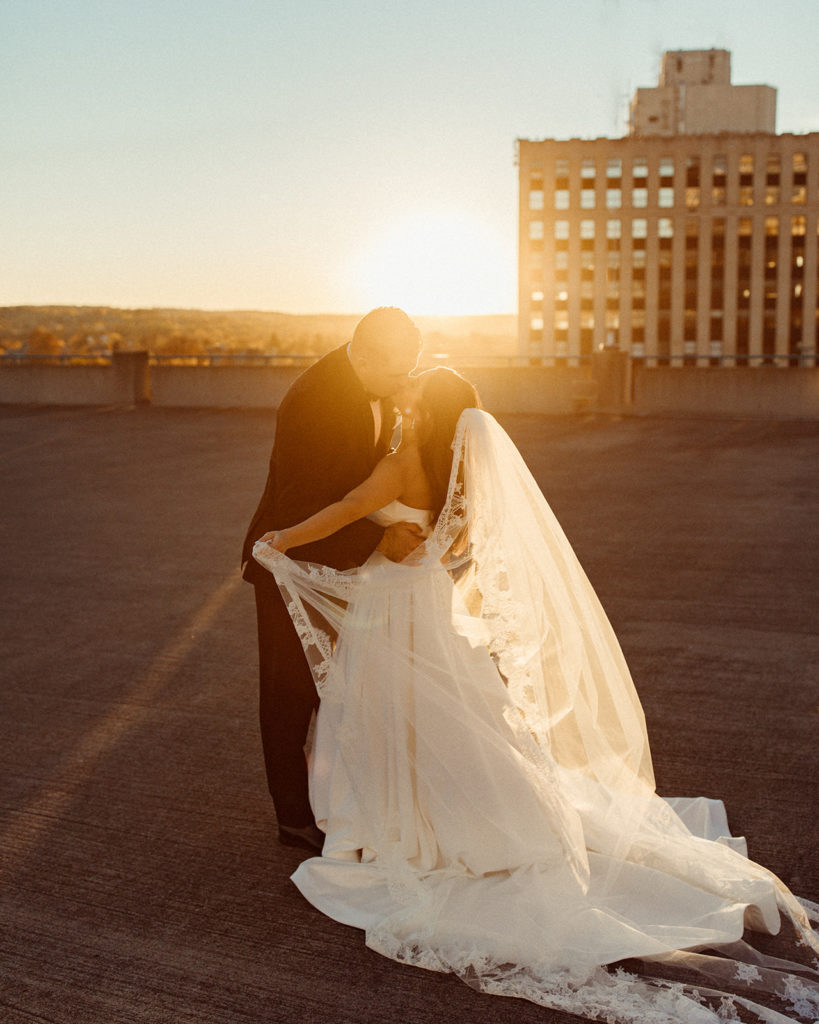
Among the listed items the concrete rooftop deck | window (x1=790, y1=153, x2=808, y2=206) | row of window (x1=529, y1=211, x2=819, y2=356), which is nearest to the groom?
the concrete rooftop deck

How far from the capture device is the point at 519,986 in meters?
2.96

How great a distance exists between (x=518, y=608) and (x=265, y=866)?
4.52 ft

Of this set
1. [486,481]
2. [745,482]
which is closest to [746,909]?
[486,481]

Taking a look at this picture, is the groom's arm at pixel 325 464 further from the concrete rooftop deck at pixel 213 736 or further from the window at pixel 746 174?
the window at pixel 746 174

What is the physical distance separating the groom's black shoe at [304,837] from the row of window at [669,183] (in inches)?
5782

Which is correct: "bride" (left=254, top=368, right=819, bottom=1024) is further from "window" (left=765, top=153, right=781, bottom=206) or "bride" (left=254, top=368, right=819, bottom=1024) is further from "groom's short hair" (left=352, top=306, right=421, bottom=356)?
"window" (left=765, top=153, right=781, bottom=206)

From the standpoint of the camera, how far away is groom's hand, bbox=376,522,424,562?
373 cm

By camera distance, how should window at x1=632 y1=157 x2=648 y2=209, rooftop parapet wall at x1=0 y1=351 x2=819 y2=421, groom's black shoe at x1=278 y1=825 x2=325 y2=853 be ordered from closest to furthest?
groom's black shoe at x1=278 y1=825 x2=325 y2=853 < rooftop parapet wall at x1=0 y1=351 x2=819 y2=421 < window at x1=632 y1=157 x2=648 y2=209

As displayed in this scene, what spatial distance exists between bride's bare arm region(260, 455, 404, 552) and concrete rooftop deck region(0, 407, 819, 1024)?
4.20ft

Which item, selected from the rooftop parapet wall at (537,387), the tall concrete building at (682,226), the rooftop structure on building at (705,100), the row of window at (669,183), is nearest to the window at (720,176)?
the row of window at (669,183)

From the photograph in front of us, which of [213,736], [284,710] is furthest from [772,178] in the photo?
[284,710]

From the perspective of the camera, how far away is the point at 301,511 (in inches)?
151

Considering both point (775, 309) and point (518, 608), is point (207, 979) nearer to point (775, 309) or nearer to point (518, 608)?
point (518, 608)

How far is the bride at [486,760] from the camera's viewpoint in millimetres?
3178
